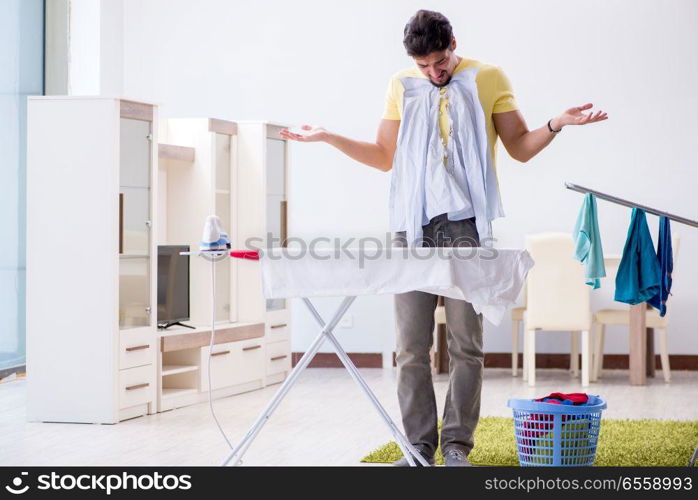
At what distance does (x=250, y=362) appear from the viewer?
20.0ft

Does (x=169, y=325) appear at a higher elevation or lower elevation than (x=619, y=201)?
lower

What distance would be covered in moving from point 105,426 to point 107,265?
2.45 ft

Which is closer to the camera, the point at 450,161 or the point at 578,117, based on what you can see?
the point at 578,117

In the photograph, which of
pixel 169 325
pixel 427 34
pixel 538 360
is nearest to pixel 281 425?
pixel 169 325

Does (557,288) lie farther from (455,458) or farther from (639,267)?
→ (455,458)

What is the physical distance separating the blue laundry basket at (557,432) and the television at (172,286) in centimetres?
252

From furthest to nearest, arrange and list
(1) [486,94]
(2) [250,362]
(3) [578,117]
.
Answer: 1. (2) [250,362]
2. (1) [486,94]
3. (3) [578,117]

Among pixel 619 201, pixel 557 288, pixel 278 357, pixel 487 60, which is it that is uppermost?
pixel 487 60

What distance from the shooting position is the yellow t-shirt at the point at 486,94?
3.40 meters

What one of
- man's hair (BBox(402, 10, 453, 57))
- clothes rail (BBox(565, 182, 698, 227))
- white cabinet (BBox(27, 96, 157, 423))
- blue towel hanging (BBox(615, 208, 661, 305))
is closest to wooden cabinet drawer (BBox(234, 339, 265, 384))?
white cabinet (BBox(27, 96, 157, 423))

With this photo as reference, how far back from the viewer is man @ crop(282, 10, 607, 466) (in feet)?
11.0

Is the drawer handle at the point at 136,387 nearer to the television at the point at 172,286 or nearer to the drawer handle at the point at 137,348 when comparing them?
the drawer handle at the point at 137,348

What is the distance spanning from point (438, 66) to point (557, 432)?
4.15 feet

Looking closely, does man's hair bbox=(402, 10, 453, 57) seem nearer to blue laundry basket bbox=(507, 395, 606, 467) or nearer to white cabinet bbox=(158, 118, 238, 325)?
blue laundry basket bbox=(507, 395, 606, 467)
